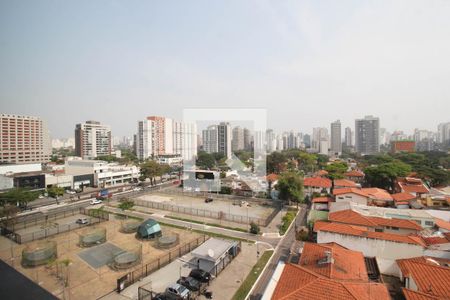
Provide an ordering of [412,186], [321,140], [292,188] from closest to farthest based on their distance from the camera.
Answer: [292,188] → [412,186] → [321,140]

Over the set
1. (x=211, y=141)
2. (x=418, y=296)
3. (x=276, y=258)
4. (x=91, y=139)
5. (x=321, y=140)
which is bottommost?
(x=276, y=258)

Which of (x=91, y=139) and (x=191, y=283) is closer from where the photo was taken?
(x=191, y=283)

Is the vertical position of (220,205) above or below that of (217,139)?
below

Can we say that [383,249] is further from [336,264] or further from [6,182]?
[6,182]

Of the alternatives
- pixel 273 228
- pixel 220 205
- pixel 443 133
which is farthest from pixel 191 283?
pixel 443 133

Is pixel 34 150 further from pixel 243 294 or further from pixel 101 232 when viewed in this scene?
pixel 243 294

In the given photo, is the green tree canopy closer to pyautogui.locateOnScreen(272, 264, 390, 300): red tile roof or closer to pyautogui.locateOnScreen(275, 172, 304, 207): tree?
pyautogui.locateOnScreen(275, 172, 304, 207): tree
